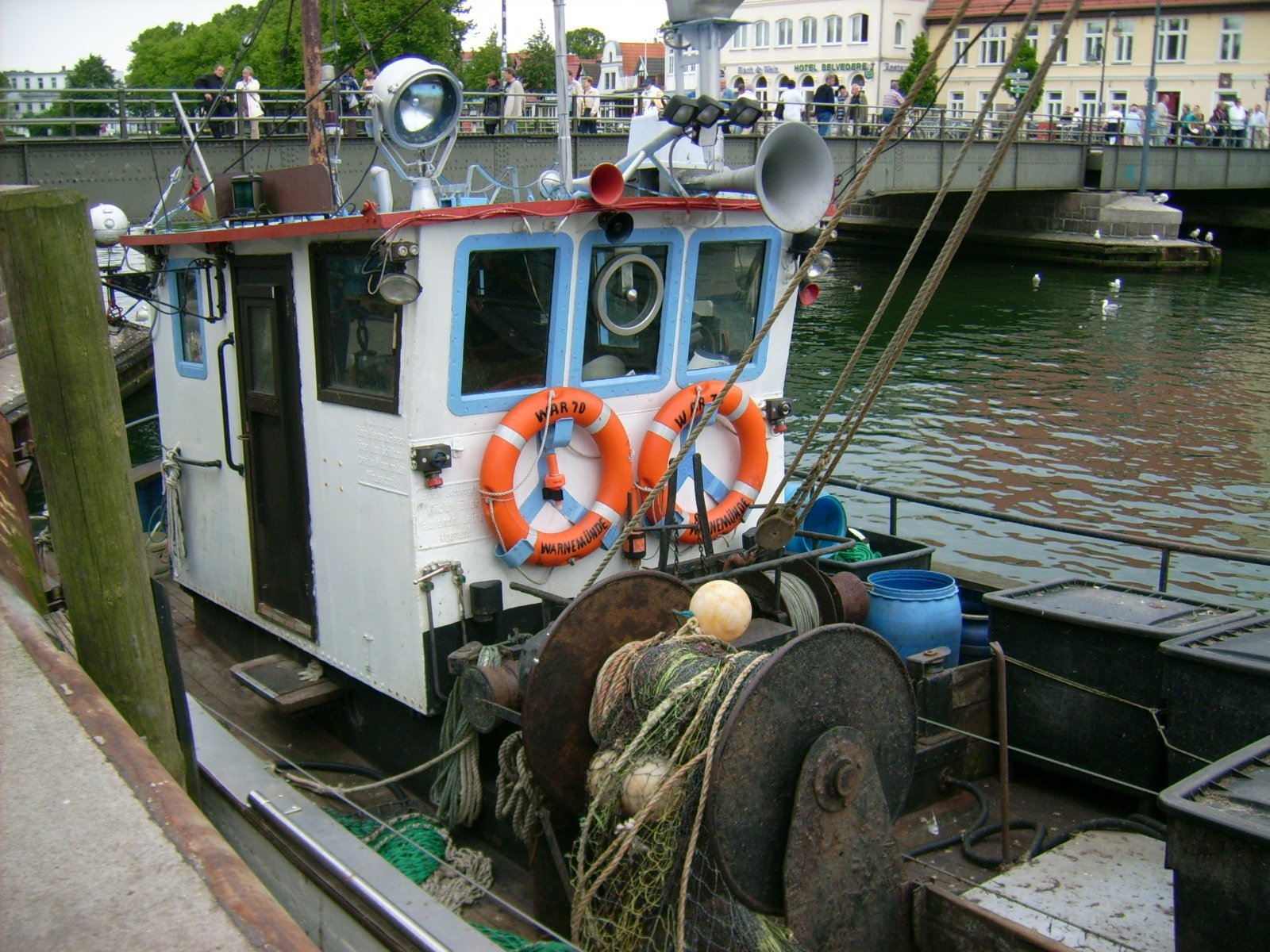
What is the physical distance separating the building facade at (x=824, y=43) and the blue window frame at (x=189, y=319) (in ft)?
224

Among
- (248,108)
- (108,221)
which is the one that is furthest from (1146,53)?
(108,221)

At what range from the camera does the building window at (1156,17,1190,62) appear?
212 feet

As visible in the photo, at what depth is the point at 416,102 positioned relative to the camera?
628 cm

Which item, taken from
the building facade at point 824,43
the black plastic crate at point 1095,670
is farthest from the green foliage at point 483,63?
the black plastic crate at point 1095,670

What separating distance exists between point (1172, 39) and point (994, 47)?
31.5 ft

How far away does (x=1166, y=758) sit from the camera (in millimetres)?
5156

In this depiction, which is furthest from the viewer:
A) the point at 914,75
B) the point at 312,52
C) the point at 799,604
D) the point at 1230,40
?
the point at 1230,40

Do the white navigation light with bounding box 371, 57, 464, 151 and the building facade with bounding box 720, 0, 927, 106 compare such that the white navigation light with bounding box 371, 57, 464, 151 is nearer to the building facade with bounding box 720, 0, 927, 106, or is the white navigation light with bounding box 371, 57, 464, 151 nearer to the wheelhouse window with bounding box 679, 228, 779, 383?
the wheelhouse window with bounding box 679, 228, 779, 383

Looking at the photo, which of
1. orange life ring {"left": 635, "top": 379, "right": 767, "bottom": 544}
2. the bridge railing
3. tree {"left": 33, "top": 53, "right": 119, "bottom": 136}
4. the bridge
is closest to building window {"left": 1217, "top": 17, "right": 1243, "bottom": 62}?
the bridge railing

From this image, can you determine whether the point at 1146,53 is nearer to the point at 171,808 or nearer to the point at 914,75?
the point at 914,75

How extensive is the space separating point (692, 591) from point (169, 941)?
2.80m

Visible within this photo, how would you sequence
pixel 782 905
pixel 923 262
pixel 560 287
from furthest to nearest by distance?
pixel 923 262
pixel 560 287
pixel 782 905

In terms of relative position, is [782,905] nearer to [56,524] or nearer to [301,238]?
[56,524]

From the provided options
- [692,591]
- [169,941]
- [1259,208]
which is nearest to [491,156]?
[692,591]
